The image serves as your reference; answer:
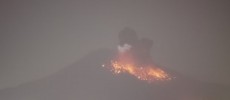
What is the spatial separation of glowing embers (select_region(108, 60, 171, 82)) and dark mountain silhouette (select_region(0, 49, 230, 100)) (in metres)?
0.17

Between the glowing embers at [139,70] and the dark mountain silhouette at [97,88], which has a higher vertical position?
the glowing embers at [139,70]

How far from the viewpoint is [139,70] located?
5.12 meters

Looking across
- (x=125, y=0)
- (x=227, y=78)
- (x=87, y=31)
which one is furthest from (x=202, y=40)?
(x=87, y=31)

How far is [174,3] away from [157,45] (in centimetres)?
68

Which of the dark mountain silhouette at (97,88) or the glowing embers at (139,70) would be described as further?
the glowing embers at (139,70)

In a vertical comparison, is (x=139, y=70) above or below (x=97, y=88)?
above

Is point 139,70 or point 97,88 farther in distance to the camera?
point 139,70

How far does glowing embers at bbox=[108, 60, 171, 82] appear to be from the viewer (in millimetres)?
4797

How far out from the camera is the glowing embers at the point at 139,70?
480 cm

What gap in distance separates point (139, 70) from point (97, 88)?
0.98 m

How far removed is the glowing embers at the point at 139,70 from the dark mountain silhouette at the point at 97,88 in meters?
0.17

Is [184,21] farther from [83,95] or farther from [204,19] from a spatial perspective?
[83,95]

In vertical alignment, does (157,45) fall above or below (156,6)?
below

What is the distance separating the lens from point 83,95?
4562mm
